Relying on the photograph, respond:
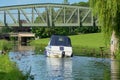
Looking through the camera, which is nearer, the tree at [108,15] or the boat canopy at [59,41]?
the tree at [108,15]

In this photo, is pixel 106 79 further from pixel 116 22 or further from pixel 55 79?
pixel 116 22

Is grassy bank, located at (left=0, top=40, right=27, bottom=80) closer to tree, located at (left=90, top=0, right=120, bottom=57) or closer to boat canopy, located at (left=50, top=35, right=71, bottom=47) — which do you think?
tree, located at (left=90, top=0, right=120, bottom=57)

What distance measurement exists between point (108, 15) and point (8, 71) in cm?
2565

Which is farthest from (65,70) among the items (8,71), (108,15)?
(8,71)

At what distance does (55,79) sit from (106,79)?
346 centimetres

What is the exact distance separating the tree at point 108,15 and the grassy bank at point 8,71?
20679 millimetres

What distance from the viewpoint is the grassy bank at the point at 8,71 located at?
22172mm

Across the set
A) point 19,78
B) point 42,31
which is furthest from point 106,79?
point 42,31

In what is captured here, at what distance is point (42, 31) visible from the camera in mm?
185750

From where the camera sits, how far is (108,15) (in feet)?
163

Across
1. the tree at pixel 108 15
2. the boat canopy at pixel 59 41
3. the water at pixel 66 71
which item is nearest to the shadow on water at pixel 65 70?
the water at pixel 66 71

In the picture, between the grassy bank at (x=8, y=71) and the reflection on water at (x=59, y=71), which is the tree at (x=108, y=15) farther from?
the grassy bank at (x=8, y=71)

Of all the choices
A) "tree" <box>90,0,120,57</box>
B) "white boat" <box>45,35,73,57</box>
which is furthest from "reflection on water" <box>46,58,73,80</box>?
"white boat" <box>45,35,73,57</box>

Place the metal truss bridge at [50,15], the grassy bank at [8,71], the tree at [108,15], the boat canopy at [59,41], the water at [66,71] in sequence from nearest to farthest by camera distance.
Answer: the grassy bank at [8,71], the water at [66,71], the tree at [108,15], the boat canopy at [59,41], the metal truss bridge at [50,15]
